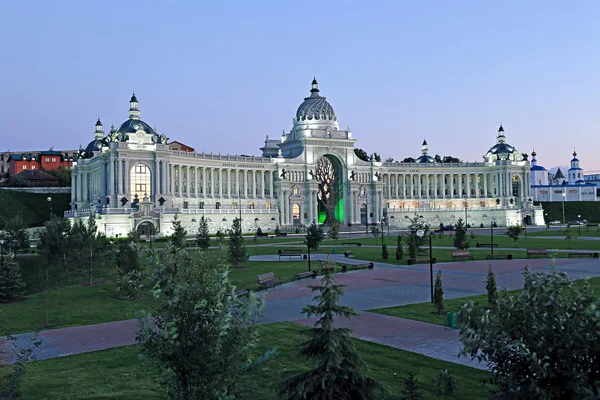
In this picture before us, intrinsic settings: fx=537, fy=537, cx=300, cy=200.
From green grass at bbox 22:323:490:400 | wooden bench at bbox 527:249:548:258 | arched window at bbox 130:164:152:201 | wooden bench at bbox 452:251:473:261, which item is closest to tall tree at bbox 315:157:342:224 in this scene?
arched window at bbox 130:164:152:201

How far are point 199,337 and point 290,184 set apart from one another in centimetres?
10186

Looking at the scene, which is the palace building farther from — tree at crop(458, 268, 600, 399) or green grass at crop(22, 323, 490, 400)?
tree at crop(458, 268, 600, 399)

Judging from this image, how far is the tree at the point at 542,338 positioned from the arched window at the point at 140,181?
85.2 metres

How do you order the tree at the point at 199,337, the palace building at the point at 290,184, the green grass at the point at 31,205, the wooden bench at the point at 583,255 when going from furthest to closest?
the green grass at the point at 31,205 → the palace building at the point at 290,184 → the wooden bench at the point at 583,255 → the tree at the point at 199,337

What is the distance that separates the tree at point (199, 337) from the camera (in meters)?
9.20

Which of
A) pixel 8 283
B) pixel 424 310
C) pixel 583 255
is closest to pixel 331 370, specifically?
pixel 424 310

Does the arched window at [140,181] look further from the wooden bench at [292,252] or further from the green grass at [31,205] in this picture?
the wooden bench at [292,252]

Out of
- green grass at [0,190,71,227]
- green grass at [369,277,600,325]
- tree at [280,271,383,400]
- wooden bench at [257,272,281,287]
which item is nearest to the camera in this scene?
tree at [280,271,383,400]

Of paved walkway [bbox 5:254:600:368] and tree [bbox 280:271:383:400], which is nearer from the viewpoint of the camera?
tree [bbox 280:271:383:400]

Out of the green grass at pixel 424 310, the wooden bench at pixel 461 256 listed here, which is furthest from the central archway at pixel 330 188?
the green grass at pixel 424 310

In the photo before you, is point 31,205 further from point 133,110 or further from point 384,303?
point 384,303

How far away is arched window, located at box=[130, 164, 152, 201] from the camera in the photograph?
8956cm

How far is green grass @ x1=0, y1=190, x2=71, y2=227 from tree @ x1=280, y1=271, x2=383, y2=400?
99.6 m

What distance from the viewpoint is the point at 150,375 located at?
13773 millimetres
